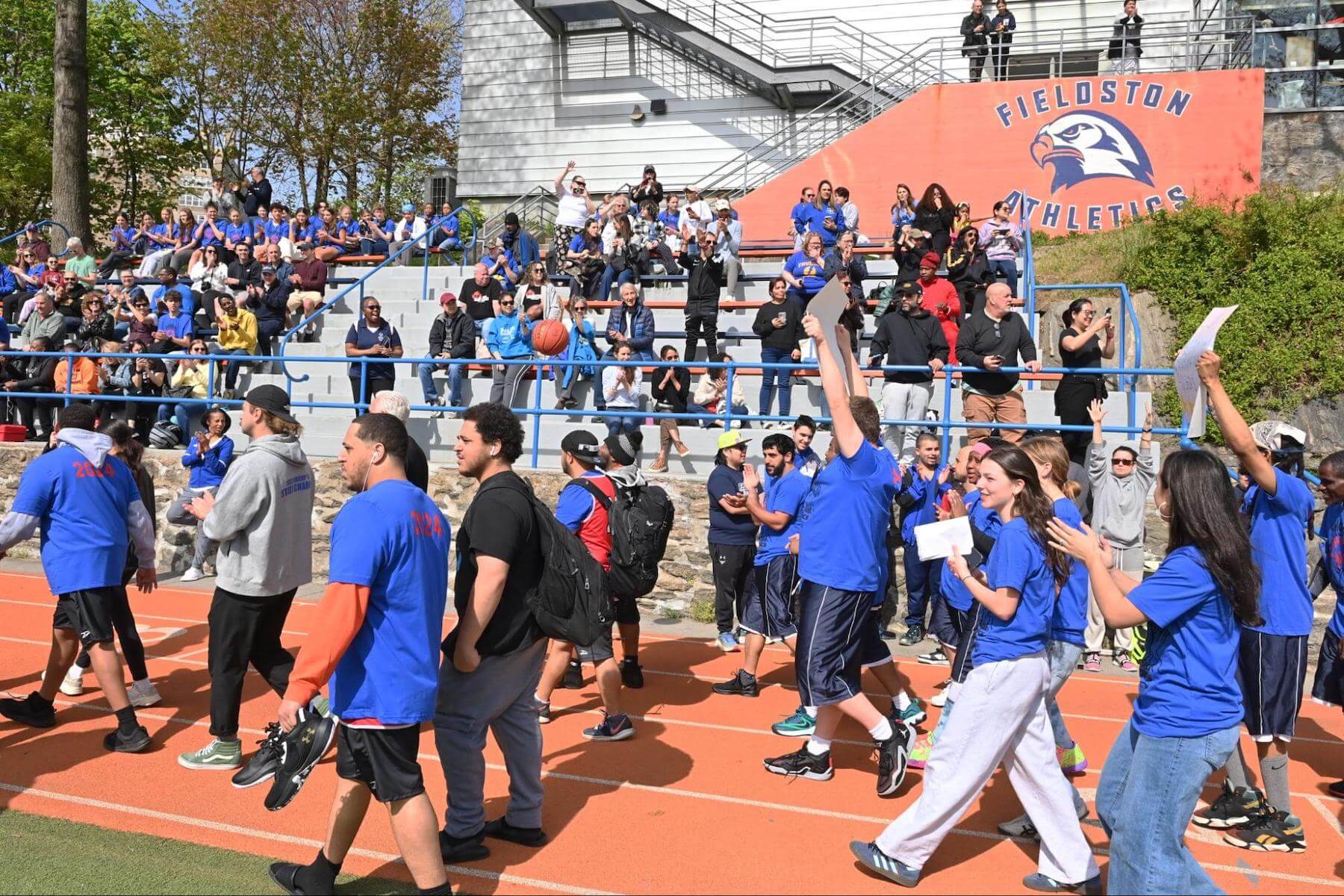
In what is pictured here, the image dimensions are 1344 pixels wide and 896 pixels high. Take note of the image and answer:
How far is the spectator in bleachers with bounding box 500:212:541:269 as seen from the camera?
1755cm

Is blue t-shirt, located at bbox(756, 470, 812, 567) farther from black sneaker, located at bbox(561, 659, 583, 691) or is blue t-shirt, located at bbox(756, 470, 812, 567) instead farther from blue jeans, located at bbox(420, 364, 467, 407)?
blue jeans, located at bbox(420, 364, 467, 407)

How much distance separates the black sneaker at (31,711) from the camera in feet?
23.0

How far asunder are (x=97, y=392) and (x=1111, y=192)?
14308 mm

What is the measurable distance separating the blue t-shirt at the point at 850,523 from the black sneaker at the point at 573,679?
9.22 feet

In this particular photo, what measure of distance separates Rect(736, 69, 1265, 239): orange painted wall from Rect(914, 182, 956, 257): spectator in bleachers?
3054 millimetres

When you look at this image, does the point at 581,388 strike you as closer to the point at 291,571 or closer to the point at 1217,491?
the point at 291,571

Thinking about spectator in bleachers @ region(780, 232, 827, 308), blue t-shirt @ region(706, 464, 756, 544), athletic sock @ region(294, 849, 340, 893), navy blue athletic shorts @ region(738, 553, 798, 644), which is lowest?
athletic sock @ region(294, 849, 340, 893)

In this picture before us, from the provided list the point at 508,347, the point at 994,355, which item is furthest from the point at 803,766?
the point at 508,347

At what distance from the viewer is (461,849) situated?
16.6 ft

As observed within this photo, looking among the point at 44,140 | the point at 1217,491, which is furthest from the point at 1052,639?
the point at 44,140

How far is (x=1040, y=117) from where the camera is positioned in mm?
16969

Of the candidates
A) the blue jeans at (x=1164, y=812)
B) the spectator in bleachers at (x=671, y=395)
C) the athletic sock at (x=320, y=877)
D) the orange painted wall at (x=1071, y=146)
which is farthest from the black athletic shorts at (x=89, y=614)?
the orange painted wall at (x=1071, y=146)

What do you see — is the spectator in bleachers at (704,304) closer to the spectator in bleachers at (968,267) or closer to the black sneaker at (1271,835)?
the spectator in bleachers at (968,267)

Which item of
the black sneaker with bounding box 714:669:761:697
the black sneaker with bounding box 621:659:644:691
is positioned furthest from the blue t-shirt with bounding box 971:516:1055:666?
the black sneaker with bounding box 621:659:644:691
